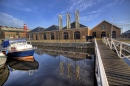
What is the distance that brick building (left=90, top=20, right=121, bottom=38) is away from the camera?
82.7 ft

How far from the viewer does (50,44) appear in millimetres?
26875

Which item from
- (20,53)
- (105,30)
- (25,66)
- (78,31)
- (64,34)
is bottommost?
(25,66)

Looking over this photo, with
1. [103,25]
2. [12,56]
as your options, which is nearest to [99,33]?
[103,25]

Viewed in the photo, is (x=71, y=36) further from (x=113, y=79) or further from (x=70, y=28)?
(x=113, y=79)

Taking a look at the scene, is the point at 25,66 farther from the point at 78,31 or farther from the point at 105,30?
the point at 105,30

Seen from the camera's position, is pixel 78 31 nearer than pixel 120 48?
No

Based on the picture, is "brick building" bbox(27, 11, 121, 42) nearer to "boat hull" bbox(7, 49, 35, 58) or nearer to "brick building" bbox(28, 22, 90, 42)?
"brick building" bbox(28, 22, 90, 42)

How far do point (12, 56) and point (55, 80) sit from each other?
9430 mm

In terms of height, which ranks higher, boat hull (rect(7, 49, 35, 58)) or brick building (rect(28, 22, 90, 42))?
brick building (rect(28, 22, 90, 42))

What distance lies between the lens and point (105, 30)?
2630 centimetres

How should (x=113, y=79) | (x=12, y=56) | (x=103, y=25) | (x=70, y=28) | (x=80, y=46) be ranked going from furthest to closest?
(x=70, y=28)
(x=103, y=25)
(x=80, y=46)
(x=12, y=56)
(x=113, y=79)

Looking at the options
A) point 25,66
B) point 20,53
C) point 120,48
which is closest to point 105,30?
point 120,48

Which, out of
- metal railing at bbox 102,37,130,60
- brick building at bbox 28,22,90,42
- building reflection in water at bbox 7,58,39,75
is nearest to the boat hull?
building reflection in water at bbox 7,58,39,75

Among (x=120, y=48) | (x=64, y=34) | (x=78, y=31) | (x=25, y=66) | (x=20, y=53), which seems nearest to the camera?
(x=120, y=48)
